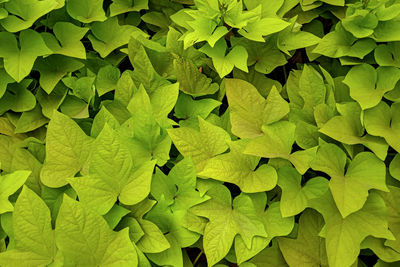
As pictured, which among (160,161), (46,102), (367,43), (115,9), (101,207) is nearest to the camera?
(101,207)

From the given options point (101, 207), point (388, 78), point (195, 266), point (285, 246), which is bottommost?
point (195, 266)

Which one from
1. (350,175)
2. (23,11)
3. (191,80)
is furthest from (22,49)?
(350,175)

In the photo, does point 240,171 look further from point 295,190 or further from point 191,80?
point 191,80

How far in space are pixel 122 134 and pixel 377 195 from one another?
2.18 ft

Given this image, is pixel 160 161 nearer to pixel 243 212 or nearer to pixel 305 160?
pixel 243 212

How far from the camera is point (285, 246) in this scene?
3.54ft

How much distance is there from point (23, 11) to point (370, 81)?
1053 mm

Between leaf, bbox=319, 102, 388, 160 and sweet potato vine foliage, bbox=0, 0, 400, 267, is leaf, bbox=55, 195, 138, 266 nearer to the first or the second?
sweet potato vine foliage, bbox=0, 0, 400, 267

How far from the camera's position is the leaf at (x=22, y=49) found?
1.33 meters

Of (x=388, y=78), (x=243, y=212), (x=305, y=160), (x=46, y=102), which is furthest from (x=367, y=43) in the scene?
(x=46, y=102)

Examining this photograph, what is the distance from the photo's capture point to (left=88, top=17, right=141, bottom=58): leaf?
150 cm

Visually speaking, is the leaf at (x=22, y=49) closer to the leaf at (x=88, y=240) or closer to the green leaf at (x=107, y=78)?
the green leaf at (x=107, y=78)

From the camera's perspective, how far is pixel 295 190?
3.59 feet

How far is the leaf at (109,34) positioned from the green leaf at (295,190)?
29.0 inches
